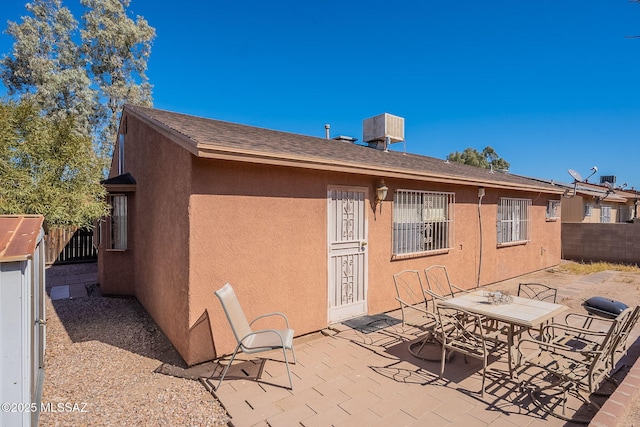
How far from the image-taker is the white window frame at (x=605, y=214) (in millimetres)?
20584

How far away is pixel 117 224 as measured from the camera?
26.7ft

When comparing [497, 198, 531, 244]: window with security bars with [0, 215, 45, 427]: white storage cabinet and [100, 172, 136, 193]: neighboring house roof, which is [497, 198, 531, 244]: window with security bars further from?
[0, 215, 45, 427]: white storage cabinet

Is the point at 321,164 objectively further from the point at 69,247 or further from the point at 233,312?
the point at 69,247

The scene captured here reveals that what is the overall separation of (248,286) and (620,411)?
451 centimetres

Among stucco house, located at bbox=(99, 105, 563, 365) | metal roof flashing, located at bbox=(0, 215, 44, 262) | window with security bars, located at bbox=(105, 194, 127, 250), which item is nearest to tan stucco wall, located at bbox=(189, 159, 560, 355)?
stucco house, located at bbox=(99, 105, 563, 365)

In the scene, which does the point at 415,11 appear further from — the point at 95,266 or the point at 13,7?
the point at 13,7

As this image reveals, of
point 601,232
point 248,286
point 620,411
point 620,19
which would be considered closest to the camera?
point 620,411

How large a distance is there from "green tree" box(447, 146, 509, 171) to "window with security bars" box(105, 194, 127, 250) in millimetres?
38869

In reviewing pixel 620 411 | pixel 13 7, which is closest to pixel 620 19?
pixel 620 411

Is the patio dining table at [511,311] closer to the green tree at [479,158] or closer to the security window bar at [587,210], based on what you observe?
the security window bar at [587,210]

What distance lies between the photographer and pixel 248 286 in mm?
5023

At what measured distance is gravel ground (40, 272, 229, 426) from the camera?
3434mm

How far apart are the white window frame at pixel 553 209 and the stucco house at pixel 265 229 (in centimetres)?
524

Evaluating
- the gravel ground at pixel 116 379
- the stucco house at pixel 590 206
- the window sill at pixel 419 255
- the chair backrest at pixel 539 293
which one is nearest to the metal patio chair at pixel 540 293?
the chair backrest at pixel 539 293
